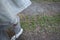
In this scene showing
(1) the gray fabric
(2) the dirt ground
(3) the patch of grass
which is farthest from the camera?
(3) the patch of grass

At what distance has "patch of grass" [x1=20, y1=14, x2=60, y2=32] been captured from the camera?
8.39 feet

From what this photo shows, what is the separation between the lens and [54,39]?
2.33 metres

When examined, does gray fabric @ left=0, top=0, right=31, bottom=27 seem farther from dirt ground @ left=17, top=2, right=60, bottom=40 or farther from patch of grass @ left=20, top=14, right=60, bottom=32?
patch of grass @ left=20, top=14, right=60, bottom=32

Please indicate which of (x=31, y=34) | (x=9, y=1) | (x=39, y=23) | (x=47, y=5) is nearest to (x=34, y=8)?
(x=47, y=5)

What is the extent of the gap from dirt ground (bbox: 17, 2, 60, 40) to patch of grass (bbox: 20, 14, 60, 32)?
0.08 metres

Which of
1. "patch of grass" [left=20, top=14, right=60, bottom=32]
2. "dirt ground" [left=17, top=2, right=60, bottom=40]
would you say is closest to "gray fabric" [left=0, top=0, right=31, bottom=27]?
"dirt ground" [left=17, top=2, right=60, bottom=40]

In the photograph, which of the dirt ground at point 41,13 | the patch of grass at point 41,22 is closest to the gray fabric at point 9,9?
the dirt ground at point 41,13

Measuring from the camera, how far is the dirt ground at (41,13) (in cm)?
238

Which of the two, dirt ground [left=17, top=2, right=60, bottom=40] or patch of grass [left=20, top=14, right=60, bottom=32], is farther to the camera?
patch of grass [left=20, top=14, right=60, bottom=32]

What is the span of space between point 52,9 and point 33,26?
26.0 inches

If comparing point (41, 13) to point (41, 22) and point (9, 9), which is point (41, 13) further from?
point (9, 9)

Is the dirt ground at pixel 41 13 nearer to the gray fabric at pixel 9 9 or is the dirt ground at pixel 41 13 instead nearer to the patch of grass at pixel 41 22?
the patch of grass at pixel 41 22

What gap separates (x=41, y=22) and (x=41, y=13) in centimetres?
31

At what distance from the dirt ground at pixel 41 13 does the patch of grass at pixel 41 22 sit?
0.25 feet
